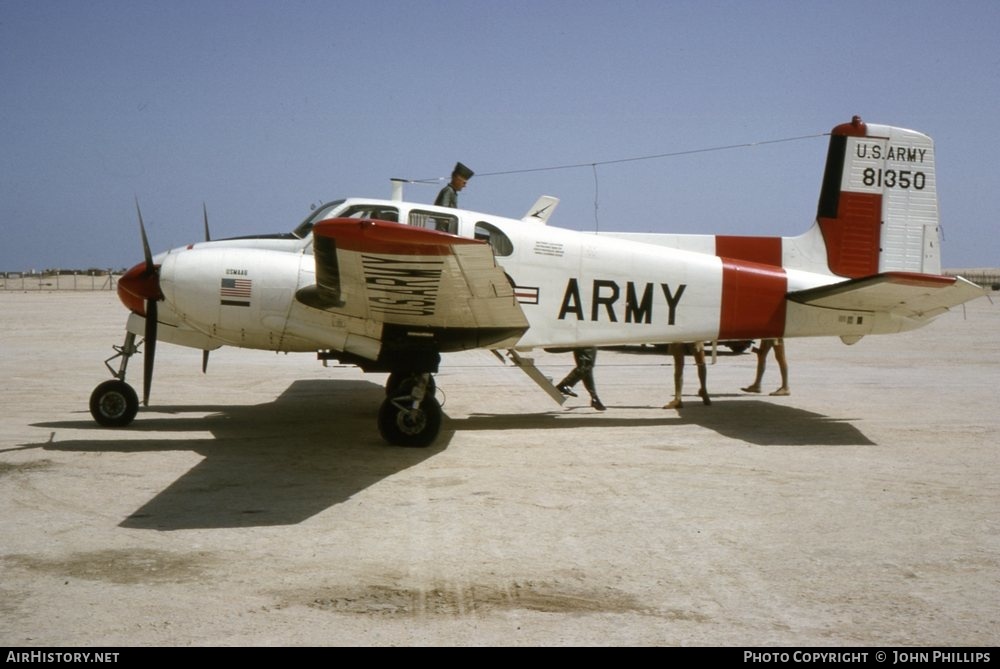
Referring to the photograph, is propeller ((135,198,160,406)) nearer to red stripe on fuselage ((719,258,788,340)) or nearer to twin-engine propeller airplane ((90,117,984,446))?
twin-engine propeller airplane ((90,117,984,446))

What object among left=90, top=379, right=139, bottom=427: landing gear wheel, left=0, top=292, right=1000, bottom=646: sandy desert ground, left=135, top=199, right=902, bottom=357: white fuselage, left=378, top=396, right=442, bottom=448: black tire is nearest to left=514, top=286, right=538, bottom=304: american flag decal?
left=135, top=199, right=902, bottom=357: white fuselage

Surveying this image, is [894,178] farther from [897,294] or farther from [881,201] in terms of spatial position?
[897,294]

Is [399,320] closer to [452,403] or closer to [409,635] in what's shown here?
[452,403]

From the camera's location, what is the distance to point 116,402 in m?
10.3

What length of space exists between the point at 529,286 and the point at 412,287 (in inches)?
103

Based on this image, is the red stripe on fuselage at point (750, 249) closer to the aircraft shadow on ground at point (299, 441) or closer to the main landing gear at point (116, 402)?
the aircraft shadow on ground at point (299, 441)

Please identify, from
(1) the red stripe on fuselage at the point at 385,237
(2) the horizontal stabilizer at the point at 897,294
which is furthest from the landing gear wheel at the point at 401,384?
(2) the horizontal stabilizer at the point at 897,294

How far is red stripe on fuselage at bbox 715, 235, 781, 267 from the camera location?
11.4 metres

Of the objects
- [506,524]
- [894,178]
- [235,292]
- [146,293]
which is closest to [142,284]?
[146,293]

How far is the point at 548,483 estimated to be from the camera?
7746 mm

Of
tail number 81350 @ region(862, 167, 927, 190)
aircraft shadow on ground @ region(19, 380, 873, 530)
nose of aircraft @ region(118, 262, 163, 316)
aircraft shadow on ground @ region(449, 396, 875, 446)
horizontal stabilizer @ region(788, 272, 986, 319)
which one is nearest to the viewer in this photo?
aircraft shadow on ground @ region(19, 380, 873, 530)

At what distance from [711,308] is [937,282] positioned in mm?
2639

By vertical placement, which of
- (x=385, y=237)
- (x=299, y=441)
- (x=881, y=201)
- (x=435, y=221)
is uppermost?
(x=881, y=201)

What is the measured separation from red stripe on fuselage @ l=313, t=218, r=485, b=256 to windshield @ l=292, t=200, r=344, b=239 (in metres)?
2.82
